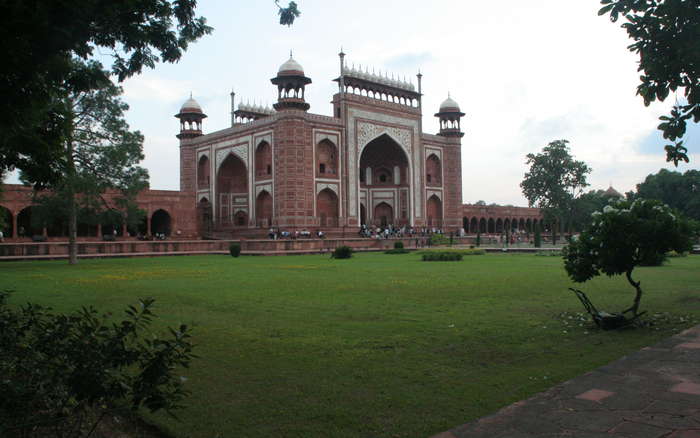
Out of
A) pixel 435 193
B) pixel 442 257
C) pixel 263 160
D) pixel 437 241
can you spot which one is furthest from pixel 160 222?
pixel 442 257

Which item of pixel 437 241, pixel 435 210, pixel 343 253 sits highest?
pixel 435 210

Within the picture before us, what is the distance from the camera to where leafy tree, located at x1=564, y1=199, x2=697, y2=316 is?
4.98 meters

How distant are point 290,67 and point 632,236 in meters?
24.6

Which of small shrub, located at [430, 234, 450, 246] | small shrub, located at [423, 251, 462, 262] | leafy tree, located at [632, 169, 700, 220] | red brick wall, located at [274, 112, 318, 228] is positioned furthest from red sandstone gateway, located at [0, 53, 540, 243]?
leafy tree, located at [632, 169, 700, 220]

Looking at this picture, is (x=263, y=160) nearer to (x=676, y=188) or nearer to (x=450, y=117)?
(x=450, y=117)

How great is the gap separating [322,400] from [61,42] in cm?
216

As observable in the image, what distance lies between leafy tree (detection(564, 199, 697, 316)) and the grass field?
630 millimetres

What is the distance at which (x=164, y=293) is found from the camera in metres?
7.56

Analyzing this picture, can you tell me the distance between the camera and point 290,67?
27656 mm

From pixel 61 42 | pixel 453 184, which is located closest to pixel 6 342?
pixel 61 42

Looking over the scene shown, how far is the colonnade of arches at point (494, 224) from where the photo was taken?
141ft

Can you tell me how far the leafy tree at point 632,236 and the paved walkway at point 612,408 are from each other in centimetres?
196

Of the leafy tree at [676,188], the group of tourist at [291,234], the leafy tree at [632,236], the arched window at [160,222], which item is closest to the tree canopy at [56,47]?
the leafy tree at [632,236]

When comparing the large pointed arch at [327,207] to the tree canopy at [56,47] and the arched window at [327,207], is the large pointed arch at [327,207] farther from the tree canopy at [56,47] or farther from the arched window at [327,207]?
the tree canopy at [56,47]
